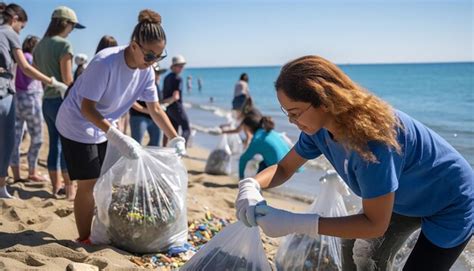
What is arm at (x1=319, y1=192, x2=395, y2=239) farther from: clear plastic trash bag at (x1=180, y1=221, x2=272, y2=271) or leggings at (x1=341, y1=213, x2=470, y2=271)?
clear plastic trash bag at (x1=180, y1=221, x2=272, y2=271)

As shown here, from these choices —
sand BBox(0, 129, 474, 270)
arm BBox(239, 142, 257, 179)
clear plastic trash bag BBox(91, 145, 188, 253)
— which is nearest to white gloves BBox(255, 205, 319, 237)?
sand BBox(0, 129, 474, 270)

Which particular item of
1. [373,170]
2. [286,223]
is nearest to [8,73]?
[286,223]

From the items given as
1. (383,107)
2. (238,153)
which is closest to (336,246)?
(383,107)

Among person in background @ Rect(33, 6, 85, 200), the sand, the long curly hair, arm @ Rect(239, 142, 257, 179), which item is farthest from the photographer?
arm @ Rect(239, 142, 257, 179)

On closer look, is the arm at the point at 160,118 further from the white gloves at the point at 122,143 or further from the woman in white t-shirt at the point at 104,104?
the white gloves at the point at 122,143

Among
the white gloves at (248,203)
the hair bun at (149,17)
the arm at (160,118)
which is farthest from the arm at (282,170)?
the arm at (160,118)

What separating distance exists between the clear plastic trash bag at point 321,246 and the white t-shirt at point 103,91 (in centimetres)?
127

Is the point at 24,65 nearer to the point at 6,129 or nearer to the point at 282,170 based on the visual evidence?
the point at 6,129

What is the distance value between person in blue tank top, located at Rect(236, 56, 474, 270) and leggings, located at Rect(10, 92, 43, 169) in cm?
333

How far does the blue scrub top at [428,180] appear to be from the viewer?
1.91 metres

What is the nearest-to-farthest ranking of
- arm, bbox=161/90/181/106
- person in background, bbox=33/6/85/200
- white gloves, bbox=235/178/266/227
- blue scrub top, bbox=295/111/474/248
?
1. blue scrub top, bbox=295/111/474/248
2. white gloves, bbox=235/178/266/227
3. person in background, bbox=33/6/85/200
4. arm, bbox=161/90/181/106

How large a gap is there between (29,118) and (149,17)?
241 cm

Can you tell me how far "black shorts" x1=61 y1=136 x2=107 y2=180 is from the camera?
10.7 feet

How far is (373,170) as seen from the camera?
1751mm
